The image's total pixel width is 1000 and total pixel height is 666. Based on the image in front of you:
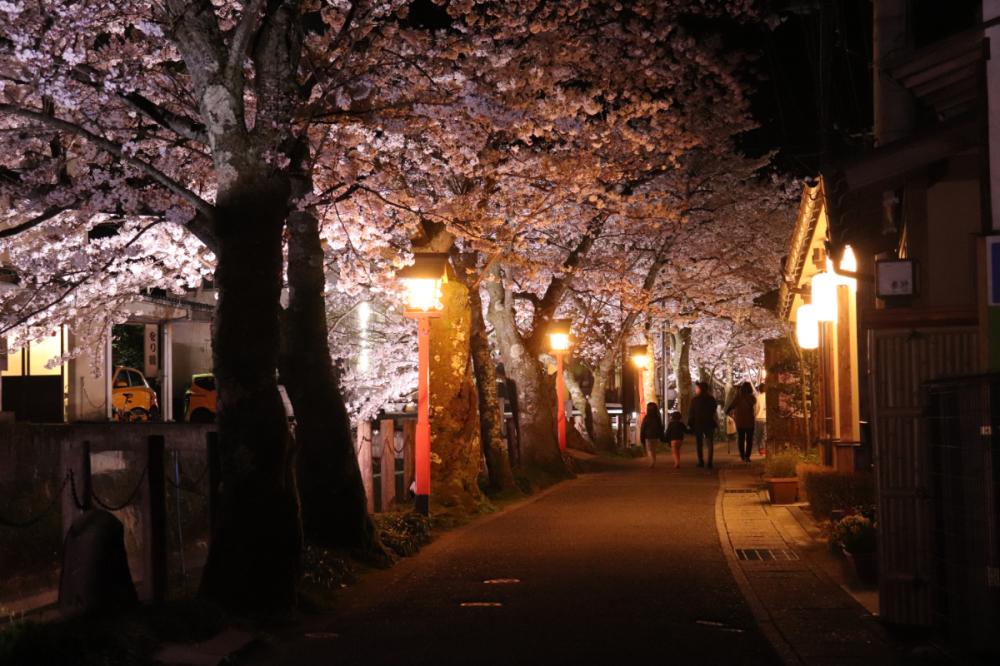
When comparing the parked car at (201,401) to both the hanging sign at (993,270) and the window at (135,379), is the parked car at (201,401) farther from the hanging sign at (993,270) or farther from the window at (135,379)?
the hanging sign at (993,270)

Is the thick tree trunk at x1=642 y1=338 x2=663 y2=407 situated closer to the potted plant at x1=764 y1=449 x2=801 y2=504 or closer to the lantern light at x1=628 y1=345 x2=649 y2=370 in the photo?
the lantern light at x1=628 y1=345 x2=649 y2=370

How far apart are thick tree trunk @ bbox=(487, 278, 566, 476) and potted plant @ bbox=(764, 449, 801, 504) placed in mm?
7174

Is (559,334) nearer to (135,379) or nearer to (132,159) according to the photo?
(135,379)

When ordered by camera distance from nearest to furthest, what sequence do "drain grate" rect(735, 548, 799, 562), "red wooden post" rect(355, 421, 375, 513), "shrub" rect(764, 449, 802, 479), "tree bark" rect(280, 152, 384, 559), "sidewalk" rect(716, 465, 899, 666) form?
"sidewalk" rect(716, 465, 899, 666) → "tree bark" rect(280, 152, 384, 559) → "drain grate" rect(735, 548, 799, 562) → "red wooden post" rect(355, 421, 375, 513) → "shrub" rect(764, 449, 802, 479)

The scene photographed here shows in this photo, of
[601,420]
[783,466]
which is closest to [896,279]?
[783,466]

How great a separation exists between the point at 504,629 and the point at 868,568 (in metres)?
3.92

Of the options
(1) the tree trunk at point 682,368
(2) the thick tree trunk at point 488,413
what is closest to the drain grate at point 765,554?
(2) the thick tree trunk at point 488,413

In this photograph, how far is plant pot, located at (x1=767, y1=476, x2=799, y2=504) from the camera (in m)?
18.8

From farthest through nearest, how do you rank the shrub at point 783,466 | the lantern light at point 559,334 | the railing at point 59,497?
the lantern light at point 559,334 < the shrub at point 783,466 < the railing at point 59,497

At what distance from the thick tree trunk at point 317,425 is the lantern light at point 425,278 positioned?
2.84 m

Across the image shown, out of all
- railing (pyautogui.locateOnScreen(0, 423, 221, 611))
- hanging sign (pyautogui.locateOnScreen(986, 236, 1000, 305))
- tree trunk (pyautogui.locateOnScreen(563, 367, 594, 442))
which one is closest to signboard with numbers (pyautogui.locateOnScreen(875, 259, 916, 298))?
hanging sign (pyautogui.locateOnScreen(986, 236, 1000, 305))

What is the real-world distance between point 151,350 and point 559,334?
16.2 metres

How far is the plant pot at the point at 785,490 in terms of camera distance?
18797 millimetres

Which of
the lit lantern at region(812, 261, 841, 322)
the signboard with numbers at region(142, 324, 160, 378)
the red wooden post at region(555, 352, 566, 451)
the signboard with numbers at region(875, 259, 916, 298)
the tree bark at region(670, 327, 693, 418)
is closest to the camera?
the signboard with numbers at region(875, 259, 916, 298)
